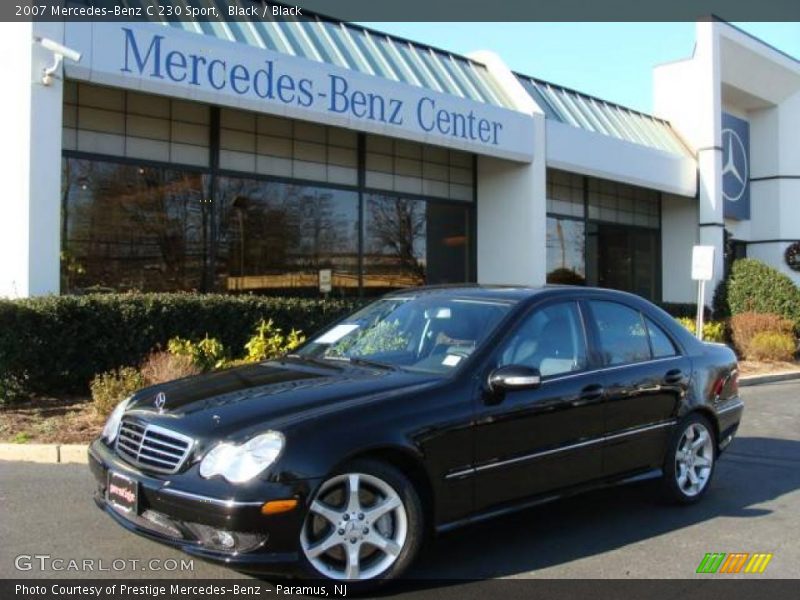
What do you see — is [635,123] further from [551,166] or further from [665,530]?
[665,530]

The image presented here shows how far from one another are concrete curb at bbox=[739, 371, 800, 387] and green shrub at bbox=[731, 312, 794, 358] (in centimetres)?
168

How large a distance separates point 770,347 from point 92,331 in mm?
13518

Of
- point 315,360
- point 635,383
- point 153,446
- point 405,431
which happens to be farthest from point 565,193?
point 153,446

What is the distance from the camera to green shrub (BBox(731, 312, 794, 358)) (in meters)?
17.2

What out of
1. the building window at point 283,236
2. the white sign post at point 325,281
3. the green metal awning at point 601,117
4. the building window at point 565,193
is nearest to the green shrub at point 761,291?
the green metal awning at point 601,117

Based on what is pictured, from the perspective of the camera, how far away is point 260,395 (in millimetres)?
4195

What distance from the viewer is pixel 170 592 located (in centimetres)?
391

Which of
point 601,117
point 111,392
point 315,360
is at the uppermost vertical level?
point 601,117

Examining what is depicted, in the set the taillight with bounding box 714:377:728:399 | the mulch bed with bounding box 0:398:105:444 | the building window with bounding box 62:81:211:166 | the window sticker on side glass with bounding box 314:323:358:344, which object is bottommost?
the mulch bed with bounding box 0:398:105:444

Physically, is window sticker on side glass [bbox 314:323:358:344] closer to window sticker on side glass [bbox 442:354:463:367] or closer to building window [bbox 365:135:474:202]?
window sticker on side glass [bbox 442:354:463:367]

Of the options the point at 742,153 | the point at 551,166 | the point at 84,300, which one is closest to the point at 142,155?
the point at 84,300

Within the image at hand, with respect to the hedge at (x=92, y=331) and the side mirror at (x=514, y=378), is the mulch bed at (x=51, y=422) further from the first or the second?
the side mirror at (x=514, y=378)

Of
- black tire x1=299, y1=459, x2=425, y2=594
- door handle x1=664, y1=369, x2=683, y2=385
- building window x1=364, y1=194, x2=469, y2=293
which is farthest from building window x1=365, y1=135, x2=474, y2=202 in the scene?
black tire x1=299, y1=459, x2=425, y2=594

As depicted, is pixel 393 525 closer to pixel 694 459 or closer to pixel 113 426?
pixel 113 426
